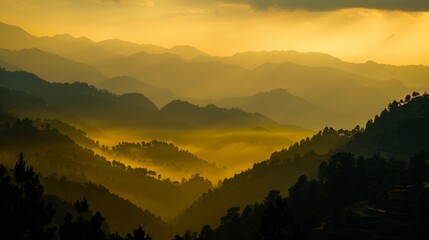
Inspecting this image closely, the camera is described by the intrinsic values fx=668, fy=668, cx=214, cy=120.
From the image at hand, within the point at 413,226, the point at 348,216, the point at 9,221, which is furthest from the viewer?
the point at 348,216

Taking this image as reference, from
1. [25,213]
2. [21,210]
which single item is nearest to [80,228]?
[25,213]

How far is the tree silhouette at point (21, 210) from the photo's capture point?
116375 millimetres

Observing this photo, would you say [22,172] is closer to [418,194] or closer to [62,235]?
[62,235]

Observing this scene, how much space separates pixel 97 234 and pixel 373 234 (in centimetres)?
8717

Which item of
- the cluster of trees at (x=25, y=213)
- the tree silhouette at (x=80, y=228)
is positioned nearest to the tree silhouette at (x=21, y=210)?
the cluster of trees at (x=25, y=213)

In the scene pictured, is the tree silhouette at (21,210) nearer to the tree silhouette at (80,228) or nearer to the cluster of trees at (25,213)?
the cluster of trees at (25,213)

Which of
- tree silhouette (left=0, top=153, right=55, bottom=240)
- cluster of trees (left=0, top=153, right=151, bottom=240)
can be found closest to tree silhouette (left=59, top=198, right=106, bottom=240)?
cluster of trees (left=0, top=153, right=151, bottom=240)

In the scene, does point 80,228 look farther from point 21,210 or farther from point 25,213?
point 21,210

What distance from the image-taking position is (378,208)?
19850cm

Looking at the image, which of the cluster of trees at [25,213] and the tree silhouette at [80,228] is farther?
the tree silhouette at [80,228]

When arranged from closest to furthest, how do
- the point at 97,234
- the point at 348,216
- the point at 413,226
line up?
the point at 97,234, the point at 413,226, the point at 348,216

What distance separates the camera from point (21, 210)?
118688mm

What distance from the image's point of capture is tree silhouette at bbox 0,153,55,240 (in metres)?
116

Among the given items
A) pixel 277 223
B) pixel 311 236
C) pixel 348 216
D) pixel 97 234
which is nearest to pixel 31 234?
pixel 97 234
